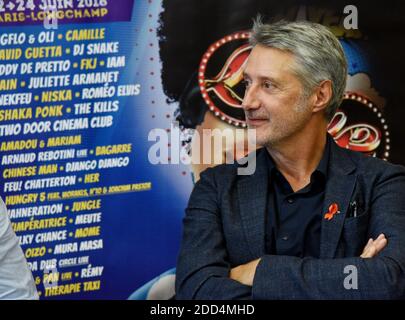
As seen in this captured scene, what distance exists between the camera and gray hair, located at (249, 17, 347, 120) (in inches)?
92.7

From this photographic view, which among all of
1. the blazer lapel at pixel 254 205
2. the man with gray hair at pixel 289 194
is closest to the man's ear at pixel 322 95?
the man with gray hair at pixel 289 194

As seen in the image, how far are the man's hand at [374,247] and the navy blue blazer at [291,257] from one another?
0.07 feet

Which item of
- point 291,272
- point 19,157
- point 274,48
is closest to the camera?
point 291,272

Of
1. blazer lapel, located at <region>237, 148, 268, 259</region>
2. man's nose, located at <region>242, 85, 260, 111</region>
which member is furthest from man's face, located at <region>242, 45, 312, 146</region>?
blazer lapel, located at <region>237, 148, 268, 259</region>

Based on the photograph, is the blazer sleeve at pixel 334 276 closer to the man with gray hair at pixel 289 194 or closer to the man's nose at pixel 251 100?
the man with gray hair at pixel 289 194

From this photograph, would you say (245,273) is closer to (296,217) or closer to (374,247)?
(296,217)

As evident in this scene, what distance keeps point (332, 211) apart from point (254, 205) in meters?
0.26

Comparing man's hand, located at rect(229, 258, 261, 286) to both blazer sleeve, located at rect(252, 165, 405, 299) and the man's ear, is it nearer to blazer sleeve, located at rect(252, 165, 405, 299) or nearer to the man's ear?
blazer sleeve, located at rect(252, 165, 405, 299)

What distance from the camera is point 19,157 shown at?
279cm

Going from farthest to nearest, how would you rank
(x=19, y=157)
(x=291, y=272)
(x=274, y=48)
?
(x=19, y=157), (x=274, y=48), (x=291, y=272)

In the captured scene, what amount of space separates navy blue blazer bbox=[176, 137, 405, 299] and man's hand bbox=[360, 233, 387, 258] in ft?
0.07

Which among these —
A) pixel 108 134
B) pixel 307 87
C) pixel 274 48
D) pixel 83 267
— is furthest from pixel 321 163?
pixel 83 267
